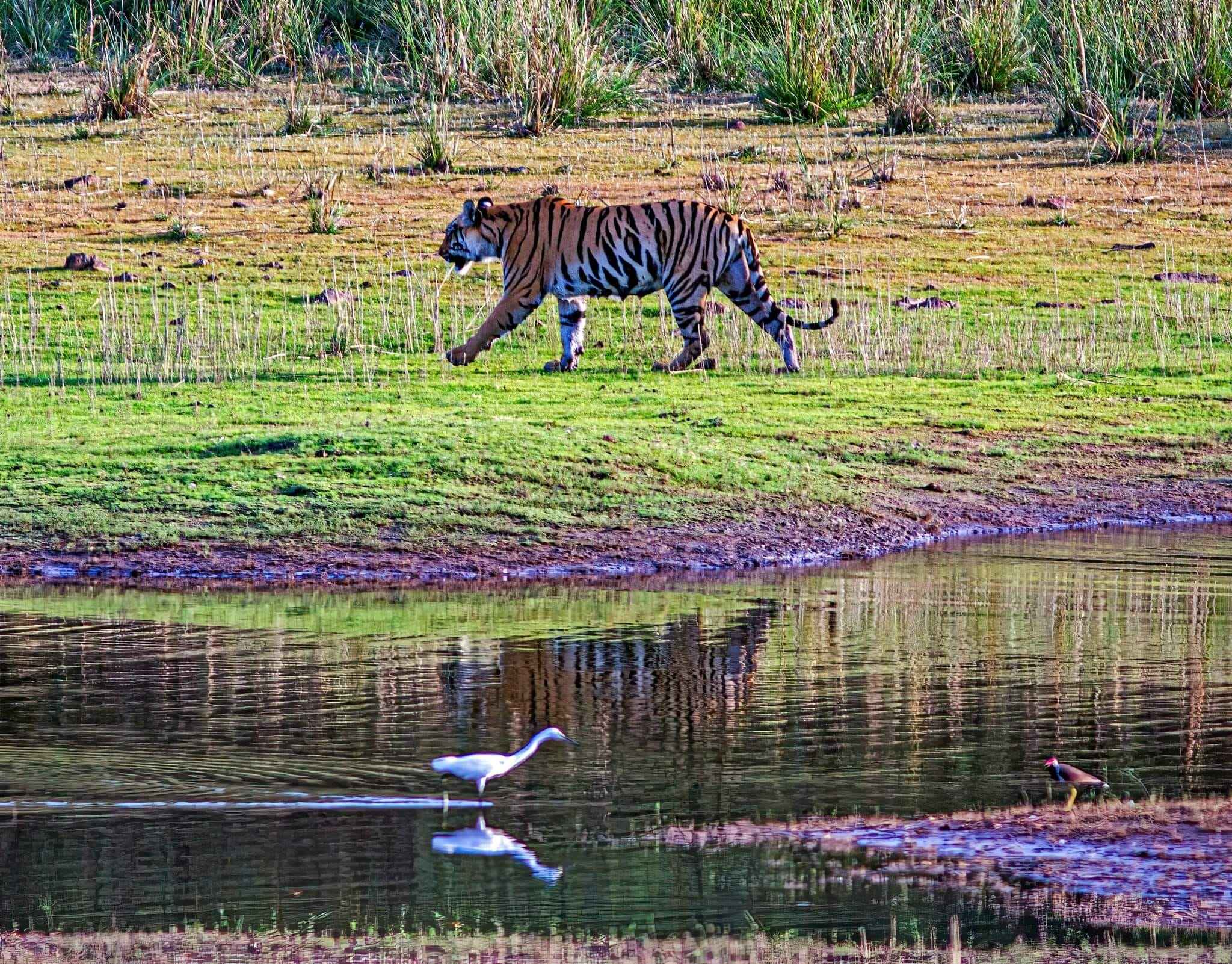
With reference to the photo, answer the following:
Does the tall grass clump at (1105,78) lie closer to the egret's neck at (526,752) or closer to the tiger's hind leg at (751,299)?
the tiger's hind leg at (751,299)

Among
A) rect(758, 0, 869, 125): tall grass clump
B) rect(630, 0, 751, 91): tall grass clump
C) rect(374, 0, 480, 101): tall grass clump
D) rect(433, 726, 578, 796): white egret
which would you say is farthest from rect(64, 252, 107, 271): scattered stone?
rect(433, 726, 578, 796): white egret

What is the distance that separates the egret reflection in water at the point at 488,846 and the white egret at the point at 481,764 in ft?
0.71

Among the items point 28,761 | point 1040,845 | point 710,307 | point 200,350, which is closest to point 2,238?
point 200,350

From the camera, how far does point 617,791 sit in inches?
302

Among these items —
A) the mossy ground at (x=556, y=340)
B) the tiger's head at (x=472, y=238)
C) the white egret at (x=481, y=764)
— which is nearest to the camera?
the white egret at (x=481, y=764)

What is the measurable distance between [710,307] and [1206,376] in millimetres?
4526

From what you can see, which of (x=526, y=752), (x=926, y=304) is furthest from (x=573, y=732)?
(x=926, y=304)

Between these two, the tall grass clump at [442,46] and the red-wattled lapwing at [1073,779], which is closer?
the red-wattled lapwing at [1073,779]

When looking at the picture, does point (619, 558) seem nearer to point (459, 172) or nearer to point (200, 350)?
point (200, 350)

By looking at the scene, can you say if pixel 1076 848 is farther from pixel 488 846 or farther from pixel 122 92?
pixel 122 92

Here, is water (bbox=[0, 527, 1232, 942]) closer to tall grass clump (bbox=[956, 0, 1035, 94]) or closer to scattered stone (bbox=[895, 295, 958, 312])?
scattered stone (bbox=[895, 295, 958, 312])

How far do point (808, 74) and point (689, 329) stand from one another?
10394 millimetres

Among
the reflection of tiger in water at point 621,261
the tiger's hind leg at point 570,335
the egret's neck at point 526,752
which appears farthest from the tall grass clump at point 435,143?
the egret's neck at point 526,752

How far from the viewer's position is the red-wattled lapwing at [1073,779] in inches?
295
